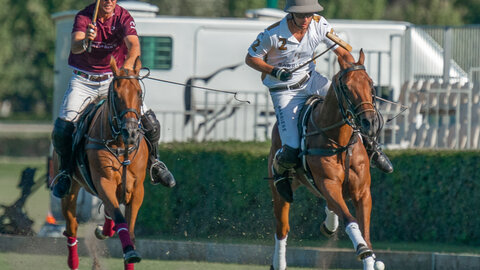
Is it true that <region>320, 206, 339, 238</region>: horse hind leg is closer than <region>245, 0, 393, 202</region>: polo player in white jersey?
No

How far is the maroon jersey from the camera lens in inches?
382

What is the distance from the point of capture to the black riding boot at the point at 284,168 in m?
9.52

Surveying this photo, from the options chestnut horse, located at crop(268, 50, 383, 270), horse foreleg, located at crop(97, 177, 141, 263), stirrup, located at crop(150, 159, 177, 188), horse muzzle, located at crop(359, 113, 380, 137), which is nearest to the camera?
horse muzzle, located at crop(359, 113, 380, 137)

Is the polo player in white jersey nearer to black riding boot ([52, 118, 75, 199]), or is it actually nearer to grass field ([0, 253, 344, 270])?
black riding boot ([52, 118, 75, 199])

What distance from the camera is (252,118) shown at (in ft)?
56.0

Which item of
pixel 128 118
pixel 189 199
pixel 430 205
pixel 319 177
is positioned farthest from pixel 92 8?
pixel 430 205

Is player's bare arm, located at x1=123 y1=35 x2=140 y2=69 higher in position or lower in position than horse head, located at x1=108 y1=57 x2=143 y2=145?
higher

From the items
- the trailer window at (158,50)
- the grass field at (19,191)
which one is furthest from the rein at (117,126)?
the trailer window at (158,50)

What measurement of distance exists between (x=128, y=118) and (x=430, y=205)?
551cm

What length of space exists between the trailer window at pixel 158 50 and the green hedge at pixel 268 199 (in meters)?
3.55

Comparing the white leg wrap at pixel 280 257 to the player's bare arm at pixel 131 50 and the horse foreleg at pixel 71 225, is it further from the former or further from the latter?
the player's bare arm at pixel 131 50

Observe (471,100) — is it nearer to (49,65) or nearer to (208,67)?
(208,67)

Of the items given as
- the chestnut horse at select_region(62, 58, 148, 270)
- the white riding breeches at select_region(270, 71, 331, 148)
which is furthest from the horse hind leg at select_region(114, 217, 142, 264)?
the white riding breeches at select_region(270, 71, 331, 148)

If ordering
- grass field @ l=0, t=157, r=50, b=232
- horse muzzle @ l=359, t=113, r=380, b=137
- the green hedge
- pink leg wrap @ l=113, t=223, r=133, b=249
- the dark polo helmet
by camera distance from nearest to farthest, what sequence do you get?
1. horse muzzle @ l=359, t=113, r=380, b=137
2. pink leg wrap @ l=113, t=223, r=133, b=249
3. the dark polo helmet
4. the green hedge
5. grass field @ l=0, t=157, r=50, b=232
